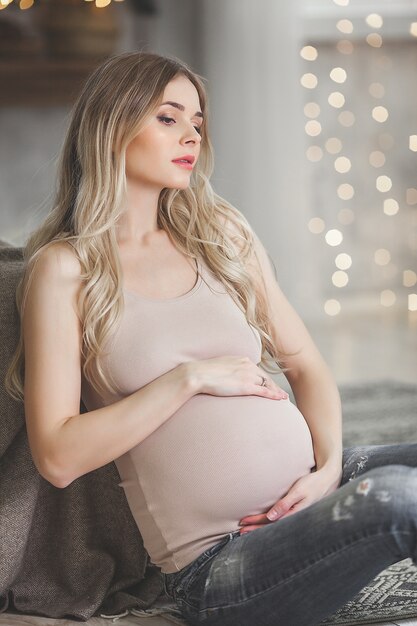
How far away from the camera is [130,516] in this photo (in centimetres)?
164

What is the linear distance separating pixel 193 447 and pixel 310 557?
0.25 metres

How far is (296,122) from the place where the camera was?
6.01 metres

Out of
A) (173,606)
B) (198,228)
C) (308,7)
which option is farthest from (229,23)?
(173,606)

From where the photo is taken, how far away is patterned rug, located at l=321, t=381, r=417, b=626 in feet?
A: 4.95

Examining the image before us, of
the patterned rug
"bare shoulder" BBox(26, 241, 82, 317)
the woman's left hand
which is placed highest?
"bare shoulder" BBox(26, 241, 82, 317)

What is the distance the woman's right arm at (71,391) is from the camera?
1361 mm

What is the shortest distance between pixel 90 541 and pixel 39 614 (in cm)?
16

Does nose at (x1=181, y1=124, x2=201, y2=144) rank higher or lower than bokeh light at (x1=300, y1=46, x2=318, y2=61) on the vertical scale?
lower

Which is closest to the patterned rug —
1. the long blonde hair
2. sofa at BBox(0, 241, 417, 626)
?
sofa at BBox(0, 241, 417, 626)

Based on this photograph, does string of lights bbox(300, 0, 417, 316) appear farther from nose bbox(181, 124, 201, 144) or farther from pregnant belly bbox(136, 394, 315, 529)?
pregnant belly bbox(136, 394, 315, 529)

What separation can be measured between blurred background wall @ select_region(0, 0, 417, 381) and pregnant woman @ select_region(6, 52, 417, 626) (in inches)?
133

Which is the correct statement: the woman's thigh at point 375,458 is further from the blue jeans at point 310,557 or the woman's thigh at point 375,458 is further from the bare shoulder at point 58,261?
the bare shoulder at point 58,261

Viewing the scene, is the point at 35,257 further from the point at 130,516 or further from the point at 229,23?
the point at 229,23

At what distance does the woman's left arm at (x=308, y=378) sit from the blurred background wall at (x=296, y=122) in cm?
328
